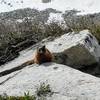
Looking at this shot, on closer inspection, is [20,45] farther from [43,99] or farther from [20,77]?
[43,99]

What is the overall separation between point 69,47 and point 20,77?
1624 millimetres

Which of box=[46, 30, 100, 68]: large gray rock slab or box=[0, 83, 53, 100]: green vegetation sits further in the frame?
box=[46, 30, 100, 68]: large gray rock slab

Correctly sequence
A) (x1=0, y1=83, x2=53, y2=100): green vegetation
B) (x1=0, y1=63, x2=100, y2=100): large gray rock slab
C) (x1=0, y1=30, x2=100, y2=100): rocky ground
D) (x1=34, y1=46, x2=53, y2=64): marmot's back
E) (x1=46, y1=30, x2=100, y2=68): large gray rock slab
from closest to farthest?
(x1=0, y1=83, x2=53, y2=100): green vegetation
(x1=0, y1=63, x2=100, y2=100): large gray rock slab
(x1=0, y1=30, x2=100, y2=100): rocky ground
(x1=34, y1=46, x2=53, y2=64): marmot's back
(x1=46, y1=30, x2=100, y2=68): large gray rock slab

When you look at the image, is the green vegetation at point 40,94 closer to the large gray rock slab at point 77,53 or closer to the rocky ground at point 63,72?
the rocky ground at point 63,72

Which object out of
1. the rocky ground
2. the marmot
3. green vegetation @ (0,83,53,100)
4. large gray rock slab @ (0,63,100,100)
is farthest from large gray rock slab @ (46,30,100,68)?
green vegetation @ (0,83,53,100)

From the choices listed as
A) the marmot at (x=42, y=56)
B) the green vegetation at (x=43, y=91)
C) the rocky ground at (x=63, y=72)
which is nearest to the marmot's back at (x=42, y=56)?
the marmot at (x=42, y=56)

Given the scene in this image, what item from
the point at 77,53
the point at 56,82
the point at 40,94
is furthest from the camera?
the point at 77,53

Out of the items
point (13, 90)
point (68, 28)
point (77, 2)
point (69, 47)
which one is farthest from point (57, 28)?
point (77, 2)

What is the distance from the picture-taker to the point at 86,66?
9.29 meters

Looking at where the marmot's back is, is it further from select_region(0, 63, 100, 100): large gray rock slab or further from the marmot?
select_region(0, 63, 100, 100): large gray rock slab

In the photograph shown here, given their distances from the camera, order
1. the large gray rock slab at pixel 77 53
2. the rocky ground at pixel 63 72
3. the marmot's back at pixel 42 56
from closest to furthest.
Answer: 1. the rocky ground at pixel 63 72
2. the marmot's back at pixel 42 56
3. the large gray rock slab at pixel 77 53

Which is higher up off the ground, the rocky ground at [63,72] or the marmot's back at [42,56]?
the marmot's back at [42,56]

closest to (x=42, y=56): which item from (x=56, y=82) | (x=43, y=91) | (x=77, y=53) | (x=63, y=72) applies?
(x=63, y=72)

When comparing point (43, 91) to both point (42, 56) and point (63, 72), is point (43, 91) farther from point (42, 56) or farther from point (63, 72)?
point (42, 56)
